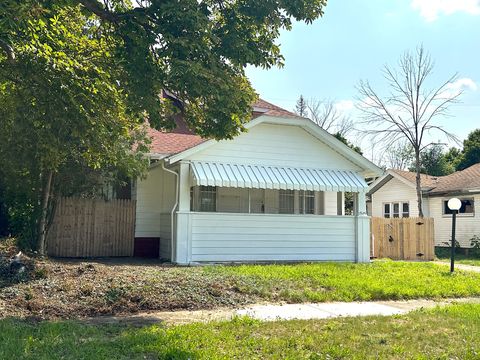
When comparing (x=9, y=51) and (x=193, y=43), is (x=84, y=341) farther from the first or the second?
(x=9, y=51)

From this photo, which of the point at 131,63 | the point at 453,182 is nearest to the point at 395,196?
the point at 453,182

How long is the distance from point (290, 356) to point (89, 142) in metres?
5.74

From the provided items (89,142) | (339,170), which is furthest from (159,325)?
(339,170)

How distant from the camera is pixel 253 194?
16.7 m

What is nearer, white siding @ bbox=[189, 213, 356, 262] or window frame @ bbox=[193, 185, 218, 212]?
white siding @ bbox=[189, 213, 356, 262]

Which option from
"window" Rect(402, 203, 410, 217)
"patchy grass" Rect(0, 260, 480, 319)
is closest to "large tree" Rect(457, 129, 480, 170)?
"window" Rect(402, 203, 410, 217)

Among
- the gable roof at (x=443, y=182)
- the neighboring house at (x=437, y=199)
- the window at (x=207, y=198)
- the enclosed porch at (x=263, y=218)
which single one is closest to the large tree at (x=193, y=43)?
the enclosed porch at (x=263, y=218)

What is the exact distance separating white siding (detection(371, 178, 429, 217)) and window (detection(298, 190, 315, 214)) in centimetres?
1054

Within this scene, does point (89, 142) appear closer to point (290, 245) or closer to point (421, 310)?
point (421, 310)

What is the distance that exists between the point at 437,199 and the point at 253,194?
12758 mm

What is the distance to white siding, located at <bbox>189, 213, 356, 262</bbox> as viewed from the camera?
13938 mm

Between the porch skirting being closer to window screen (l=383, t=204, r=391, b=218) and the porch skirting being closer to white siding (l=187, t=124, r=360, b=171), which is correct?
white siding (l=187, t=124, r=360, b=171)

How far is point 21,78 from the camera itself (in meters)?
8.20

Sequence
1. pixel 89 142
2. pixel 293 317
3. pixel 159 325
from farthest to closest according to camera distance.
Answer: pixel 89 142 → pixel 293 317 → pixel 159 325
